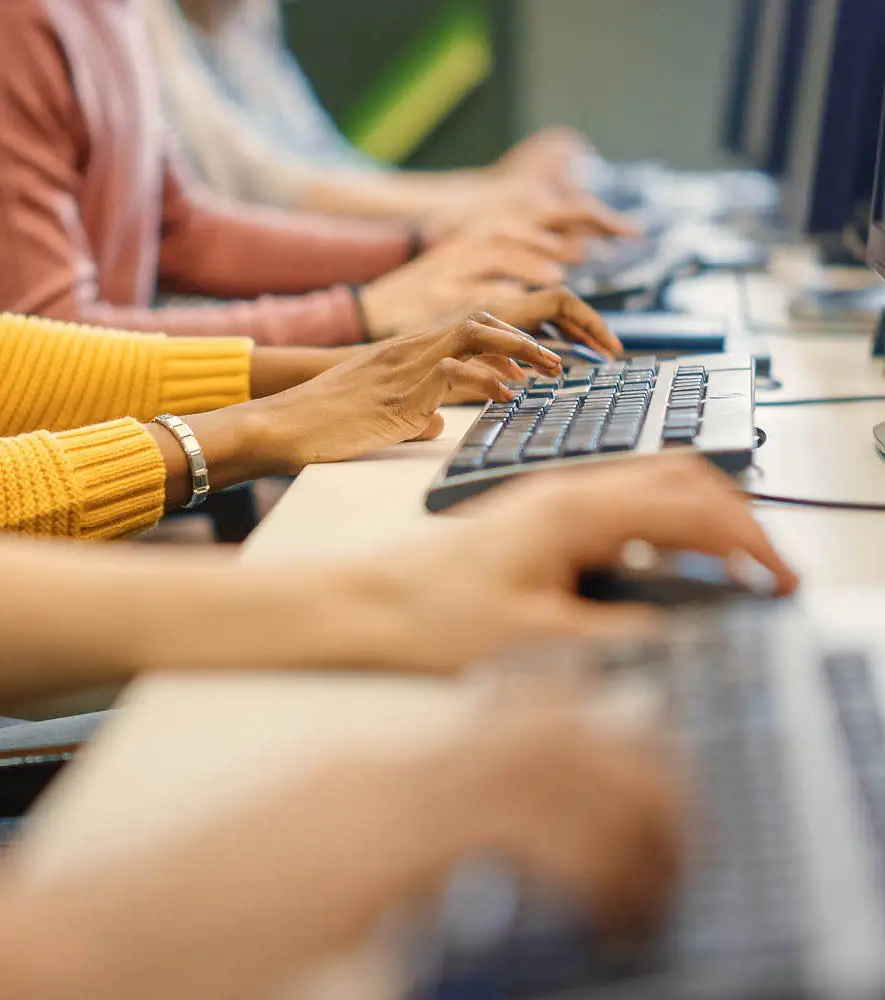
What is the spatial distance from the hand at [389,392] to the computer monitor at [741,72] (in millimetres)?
1547

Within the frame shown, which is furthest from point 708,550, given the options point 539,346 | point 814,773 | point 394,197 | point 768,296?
point 394,197

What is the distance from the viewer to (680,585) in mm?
455

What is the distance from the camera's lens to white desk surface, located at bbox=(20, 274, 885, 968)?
1.18 feet

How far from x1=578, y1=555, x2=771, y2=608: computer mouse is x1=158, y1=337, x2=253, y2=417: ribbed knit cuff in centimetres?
56

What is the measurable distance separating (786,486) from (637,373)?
159mm

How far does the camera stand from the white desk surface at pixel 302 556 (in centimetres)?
36

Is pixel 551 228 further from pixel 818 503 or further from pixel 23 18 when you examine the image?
pixel 818 503

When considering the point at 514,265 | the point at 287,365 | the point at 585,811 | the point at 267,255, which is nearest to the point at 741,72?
the point at 267,255

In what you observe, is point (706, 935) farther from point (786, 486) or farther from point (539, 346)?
point (539, 346)

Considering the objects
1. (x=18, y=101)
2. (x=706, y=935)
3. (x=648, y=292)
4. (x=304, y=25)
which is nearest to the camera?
(x=706, y=935)

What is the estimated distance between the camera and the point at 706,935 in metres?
0.27

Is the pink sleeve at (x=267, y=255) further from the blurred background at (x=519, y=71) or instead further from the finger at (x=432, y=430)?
the blurred background at (x=519, y=71)

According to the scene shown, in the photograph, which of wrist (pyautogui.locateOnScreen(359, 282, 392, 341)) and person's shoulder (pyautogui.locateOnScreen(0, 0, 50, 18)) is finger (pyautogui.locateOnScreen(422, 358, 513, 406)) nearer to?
wrist (pyautogui.locateOnScreen(359, 282, 392, 341))

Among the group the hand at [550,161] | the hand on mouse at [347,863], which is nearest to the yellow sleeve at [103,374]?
the hand on mouse at [347,863]
